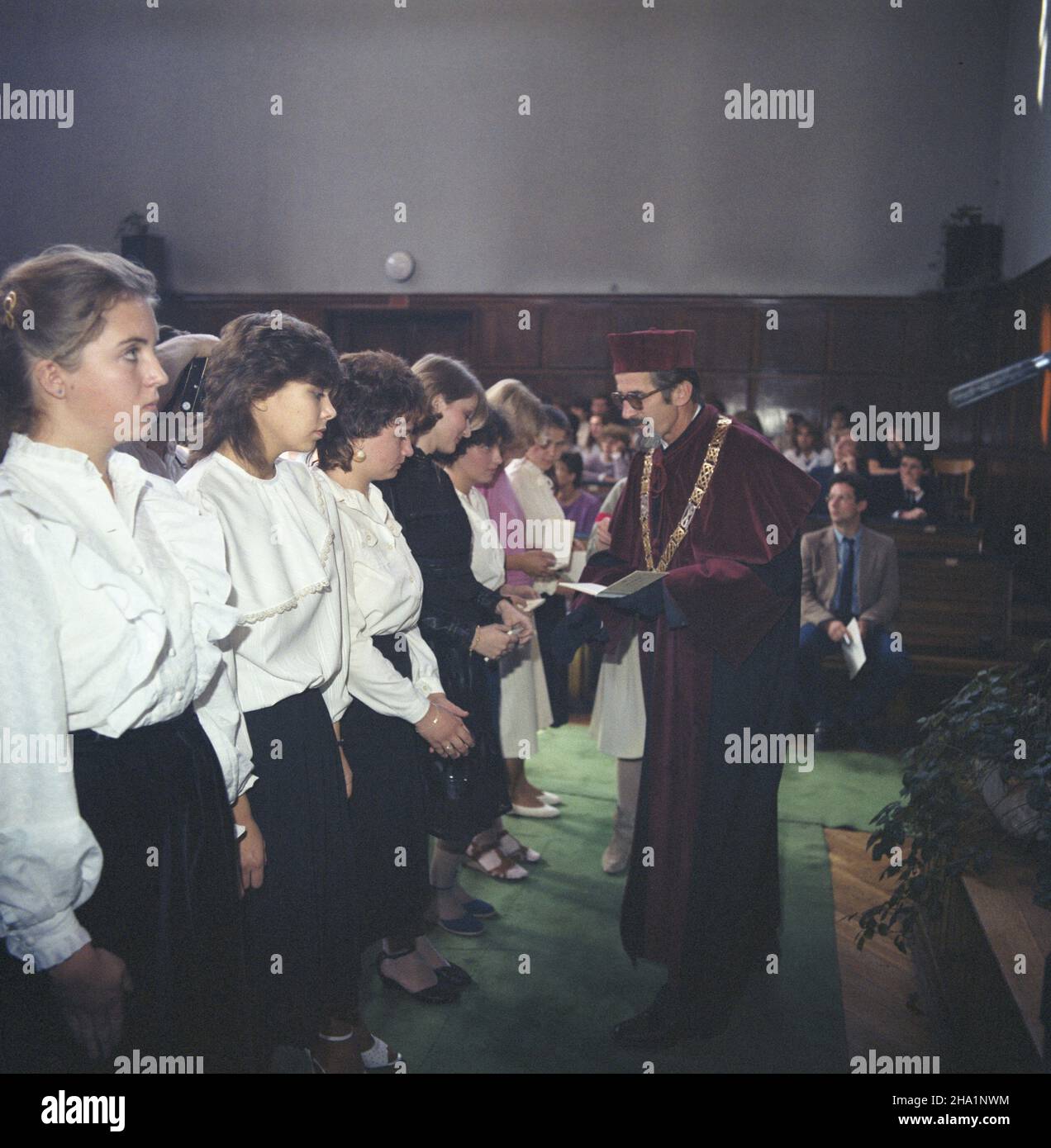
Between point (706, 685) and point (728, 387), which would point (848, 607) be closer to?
point (706, 685)

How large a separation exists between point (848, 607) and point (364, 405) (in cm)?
390

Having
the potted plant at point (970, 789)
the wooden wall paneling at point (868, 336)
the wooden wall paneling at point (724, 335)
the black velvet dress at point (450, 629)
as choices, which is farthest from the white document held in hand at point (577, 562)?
the wooden wall paneling at point (868, 336)

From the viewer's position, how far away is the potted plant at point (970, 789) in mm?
2619

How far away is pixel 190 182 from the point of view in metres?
11.5

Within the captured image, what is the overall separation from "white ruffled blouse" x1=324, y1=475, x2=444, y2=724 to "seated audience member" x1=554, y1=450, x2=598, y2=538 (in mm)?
3566

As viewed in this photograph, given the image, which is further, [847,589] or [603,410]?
[603,410]

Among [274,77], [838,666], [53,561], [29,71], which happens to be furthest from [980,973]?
[29,71]

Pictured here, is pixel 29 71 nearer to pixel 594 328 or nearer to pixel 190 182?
pixel 190 182

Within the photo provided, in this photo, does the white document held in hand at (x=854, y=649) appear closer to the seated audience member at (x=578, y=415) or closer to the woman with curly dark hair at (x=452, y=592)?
the woman with curly dark hair at (x=452, y=592)

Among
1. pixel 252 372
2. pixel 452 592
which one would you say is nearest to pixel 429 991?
pixel 452 592

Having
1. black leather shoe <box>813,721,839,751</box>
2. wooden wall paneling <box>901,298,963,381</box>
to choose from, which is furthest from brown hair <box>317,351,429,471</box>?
wooden wall paneling <box>901,298,963,381</box>

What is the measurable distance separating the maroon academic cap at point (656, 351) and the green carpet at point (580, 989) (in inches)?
67.5

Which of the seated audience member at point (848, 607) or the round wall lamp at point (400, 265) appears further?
the round wall lamp at point (400, 265)

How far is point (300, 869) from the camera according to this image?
6.73ft
